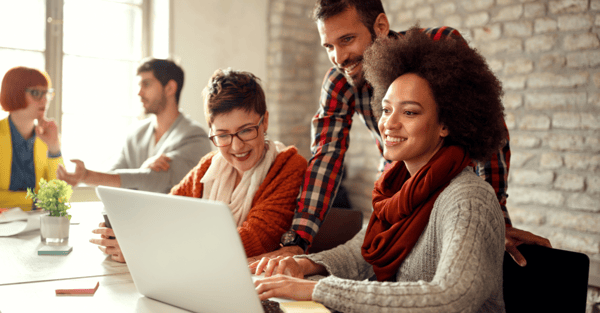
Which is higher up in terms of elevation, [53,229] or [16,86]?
[16,86]

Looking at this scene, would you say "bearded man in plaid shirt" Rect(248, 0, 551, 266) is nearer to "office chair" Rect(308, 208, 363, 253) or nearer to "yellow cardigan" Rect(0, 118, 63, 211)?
"office chair" Rect(308, 208, 363, 253)

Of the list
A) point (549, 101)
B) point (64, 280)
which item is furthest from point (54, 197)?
point (549, 101)

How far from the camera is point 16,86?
2.21m

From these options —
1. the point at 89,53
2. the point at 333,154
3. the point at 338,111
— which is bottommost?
the point at 333,154

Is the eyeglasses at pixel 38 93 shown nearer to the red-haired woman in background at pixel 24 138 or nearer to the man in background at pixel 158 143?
the red-haired woman in background at pixel 24 138

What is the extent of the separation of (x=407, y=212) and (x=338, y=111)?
79 centimetres

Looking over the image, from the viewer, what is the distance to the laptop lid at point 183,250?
79 cm

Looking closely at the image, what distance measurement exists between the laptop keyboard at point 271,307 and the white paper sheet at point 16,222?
1.20 metres

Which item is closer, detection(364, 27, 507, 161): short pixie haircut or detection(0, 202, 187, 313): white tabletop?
detection(0, 202, 187, 313): white tabletop

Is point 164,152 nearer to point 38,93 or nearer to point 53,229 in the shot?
point 38,93

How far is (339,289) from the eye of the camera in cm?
97

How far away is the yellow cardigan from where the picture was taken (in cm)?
208

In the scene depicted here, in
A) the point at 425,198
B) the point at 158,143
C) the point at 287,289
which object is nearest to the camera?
the point at 287,289

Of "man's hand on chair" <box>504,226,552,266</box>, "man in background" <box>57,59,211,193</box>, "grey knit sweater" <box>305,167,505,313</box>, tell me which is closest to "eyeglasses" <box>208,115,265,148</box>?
"grey knit sweater" <box>305,167,505,313</box>
